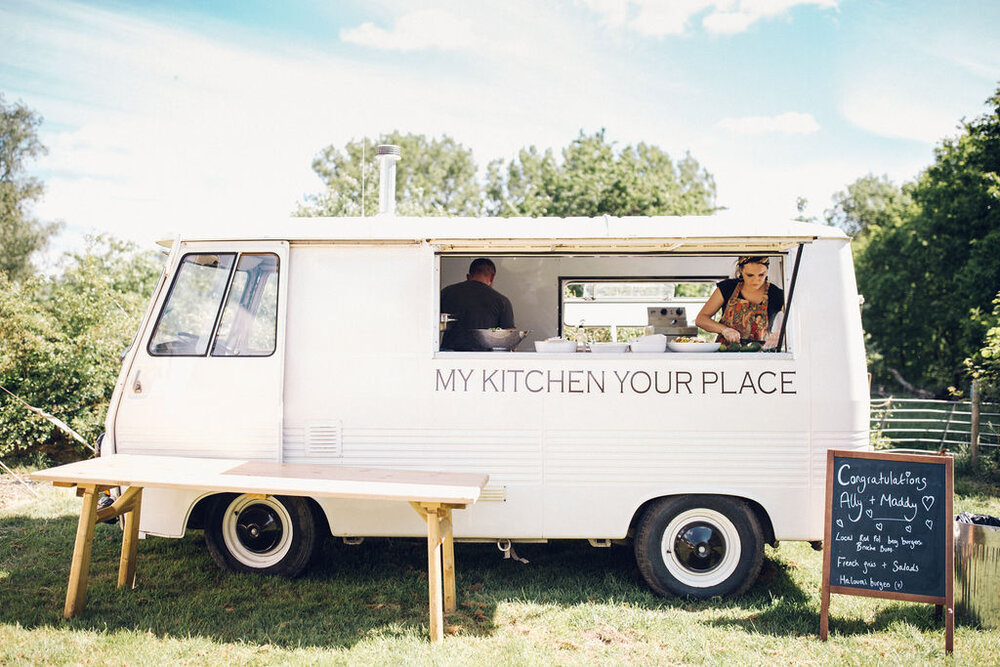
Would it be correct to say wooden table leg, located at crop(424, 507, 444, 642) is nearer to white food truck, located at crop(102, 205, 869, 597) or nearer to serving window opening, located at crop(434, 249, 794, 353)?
white food truck, located at crop(102, 205, 869, 597)

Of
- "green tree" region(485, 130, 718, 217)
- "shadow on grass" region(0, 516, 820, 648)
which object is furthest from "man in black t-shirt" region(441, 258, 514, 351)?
"green tree" region(485, 130, 718, 217)

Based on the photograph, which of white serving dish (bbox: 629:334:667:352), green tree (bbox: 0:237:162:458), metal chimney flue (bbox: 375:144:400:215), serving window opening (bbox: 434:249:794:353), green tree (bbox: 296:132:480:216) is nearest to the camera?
white serving dish (bbox: 629:334:667:352)

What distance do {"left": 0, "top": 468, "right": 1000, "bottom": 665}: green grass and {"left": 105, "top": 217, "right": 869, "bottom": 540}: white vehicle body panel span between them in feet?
1.56

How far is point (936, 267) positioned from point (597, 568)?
66.7 feet

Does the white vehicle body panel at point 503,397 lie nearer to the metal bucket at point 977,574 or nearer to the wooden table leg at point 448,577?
the wooden table leg at point 448,577

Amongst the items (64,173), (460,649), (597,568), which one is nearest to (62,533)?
(460,649)

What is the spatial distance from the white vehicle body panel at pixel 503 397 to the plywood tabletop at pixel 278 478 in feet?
0.77

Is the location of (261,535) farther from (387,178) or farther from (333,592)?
(387,178)

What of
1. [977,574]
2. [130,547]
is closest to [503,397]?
[130,547]

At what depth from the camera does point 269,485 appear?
393cm

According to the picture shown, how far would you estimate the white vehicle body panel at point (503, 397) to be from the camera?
4.42 m

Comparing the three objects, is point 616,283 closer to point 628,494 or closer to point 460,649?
point 628,494

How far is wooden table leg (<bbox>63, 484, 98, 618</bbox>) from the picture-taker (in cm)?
423

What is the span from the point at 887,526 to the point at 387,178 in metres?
4.32
